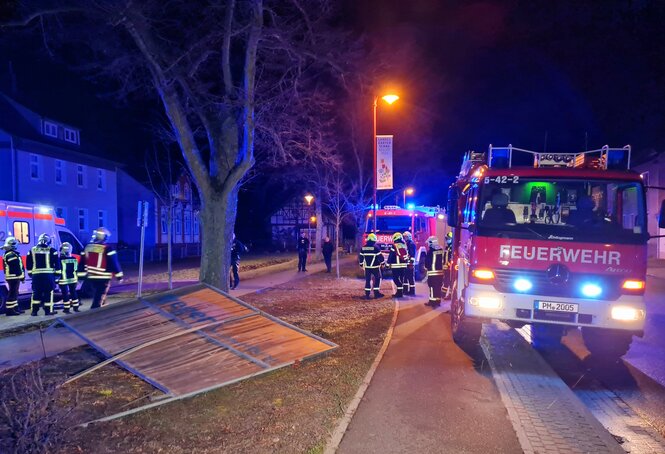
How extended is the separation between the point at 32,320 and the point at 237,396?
678cm

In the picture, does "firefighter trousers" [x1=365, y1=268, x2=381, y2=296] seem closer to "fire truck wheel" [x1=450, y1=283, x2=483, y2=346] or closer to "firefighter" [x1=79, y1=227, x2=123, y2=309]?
"fire truck wheel" [x1=450, y1=283, x2=483, y2=346]

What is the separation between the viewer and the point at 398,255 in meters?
12.4

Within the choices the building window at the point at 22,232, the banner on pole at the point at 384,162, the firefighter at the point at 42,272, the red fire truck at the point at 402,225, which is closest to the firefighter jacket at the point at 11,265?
the firefighter at the point at 42,272

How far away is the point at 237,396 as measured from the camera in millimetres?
5211

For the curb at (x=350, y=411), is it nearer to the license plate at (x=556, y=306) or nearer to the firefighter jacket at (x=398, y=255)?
the license plate at (x=556, y=306)

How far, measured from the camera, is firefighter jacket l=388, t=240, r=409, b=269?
40.8ft

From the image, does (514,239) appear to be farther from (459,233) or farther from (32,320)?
(32,320)

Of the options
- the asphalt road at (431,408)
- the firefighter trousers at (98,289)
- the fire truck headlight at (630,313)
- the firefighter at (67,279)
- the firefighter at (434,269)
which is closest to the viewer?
the asphalt road at (431,408)

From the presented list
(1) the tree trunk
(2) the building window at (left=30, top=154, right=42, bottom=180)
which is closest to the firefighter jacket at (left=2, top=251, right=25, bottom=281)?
(1) the tree trunk

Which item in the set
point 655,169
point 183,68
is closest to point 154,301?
point 183,68

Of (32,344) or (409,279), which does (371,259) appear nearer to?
(409,279)

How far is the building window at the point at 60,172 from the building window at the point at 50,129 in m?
1.47

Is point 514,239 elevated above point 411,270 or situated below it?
above

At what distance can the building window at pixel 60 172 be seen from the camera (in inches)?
996
